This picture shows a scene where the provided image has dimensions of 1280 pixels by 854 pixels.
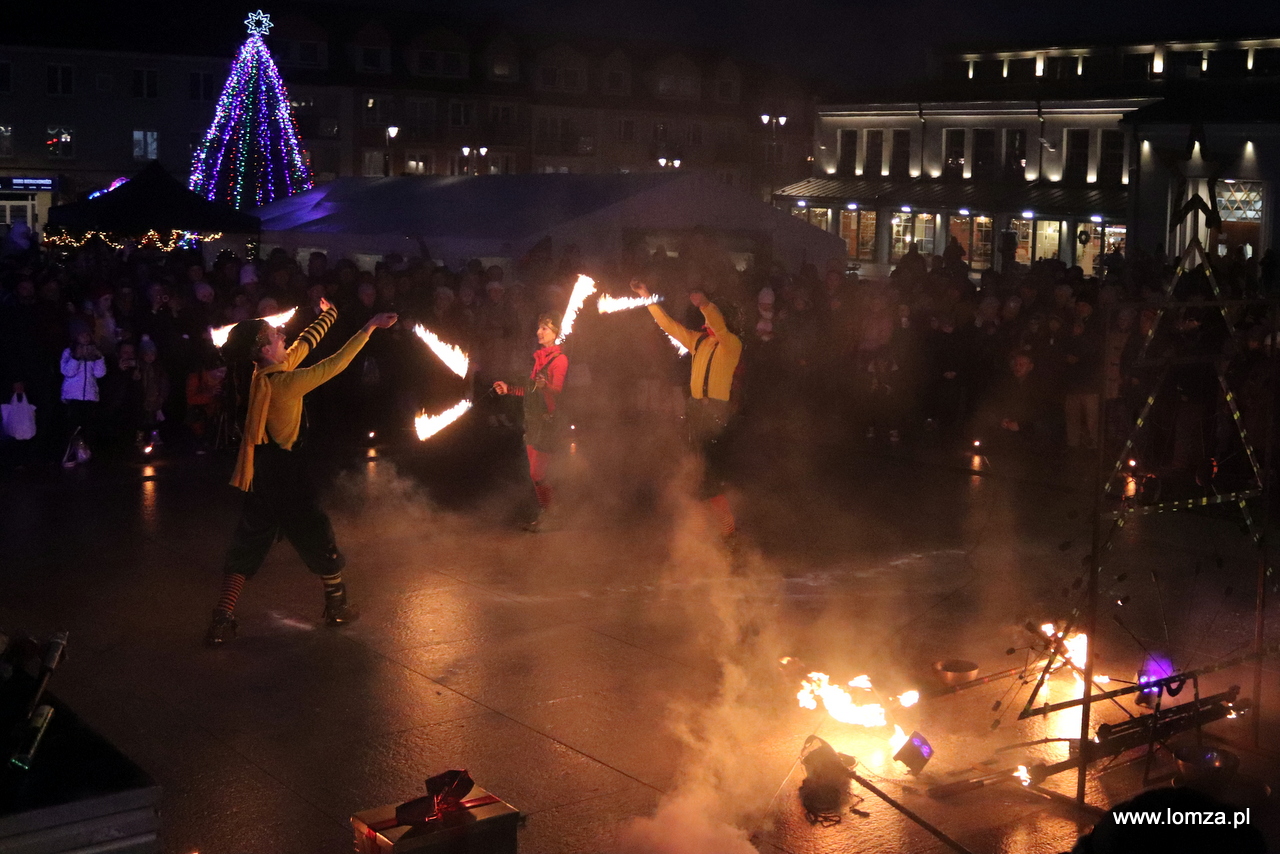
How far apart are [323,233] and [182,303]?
9.06m

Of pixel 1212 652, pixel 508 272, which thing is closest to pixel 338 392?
pixel 508 272

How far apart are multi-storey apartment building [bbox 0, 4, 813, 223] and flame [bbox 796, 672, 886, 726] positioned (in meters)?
45.6

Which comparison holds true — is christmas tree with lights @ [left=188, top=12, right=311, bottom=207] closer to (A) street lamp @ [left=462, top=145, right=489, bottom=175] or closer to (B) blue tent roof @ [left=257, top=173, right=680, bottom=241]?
(B) blue tent roof @ [left=257, top=173, right=680, bottom=241]

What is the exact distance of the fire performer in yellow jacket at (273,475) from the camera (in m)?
7.61

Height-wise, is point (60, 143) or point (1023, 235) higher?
point (60, 143)

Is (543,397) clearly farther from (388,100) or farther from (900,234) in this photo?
(388,100)

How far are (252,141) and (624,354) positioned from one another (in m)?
14.3

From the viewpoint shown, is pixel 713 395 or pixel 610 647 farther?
pixel 713 395

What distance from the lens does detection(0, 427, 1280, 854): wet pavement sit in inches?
214

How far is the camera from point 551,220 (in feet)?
68.4

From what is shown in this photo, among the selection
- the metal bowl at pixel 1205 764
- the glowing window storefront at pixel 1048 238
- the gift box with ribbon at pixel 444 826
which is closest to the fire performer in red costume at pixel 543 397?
the metal bowl at pixel 1205 764

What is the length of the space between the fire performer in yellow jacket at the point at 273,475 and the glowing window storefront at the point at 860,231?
151 ft

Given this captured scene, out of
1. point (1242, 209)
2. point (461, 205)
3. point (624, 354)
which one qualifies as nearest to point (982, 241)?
point (1242, 209)

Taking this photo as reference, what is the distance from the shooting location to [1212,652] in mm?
7539
